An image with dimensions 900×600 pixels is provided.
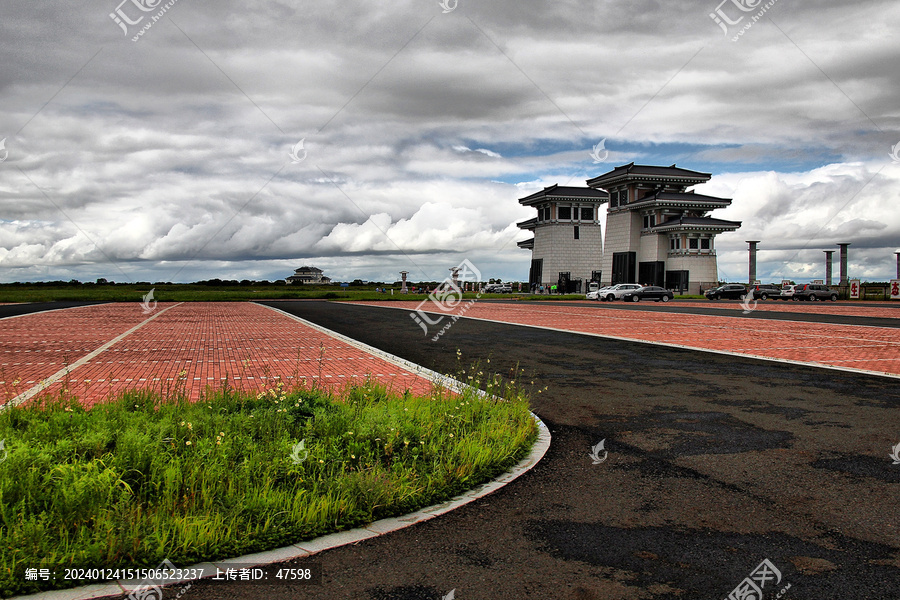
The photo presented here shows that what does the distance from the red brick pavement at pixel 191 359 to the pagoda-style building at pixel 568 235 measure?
48570mm

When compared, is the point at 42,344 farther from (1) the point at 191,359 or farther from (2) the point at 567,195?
(2) the point at 567,195

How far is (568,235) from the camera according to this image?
64125mm

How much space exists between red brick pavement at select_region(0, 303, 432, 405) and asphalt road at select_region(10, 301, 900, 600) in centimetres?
329

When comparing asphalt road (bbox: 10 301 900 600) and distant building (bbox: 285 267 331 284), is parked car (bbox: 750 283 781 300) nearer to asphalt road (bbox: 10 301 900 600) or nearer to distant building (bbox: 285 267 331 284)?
asphalt road (bbox: 10 301 900 600)

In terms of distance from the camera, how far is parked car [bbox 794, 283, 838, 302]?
5100cm

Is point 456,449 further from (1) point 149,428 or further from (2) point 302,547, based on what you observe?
(1) point 149,428

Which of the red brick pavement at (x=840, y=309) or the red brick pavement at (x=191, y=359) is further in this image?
the red brick pavement at (x=840, y=309)

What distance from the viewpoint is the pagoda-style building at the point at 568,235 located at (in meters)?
63.9

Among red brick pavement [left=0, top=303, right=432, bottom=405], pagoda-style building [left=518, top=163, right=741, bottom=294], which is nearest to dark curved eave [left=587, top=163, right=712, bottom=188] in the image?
pagoda-style building [left=518, top=163, right=741, bottom=294]

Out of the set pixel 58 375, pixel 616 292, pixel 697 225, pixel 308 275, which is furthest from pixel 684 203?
pixel 308 275

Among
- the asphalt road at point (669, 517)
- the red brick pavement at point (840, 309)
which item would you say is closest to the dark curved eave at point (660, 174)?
the red brick pavement at point (840, 309)

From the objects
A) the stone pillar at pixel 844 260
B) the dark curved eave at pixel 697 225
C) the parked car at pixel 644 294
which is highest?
the dark curved eave at pixel 697 225

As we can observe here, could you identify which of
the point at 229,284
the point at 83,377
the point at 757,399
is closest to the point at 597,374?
the point at 757,399

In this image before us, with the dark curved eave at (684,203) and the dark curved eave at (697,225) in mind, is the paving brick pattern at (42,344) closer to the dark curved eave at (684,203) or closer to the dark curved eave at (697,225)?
the dark curved eave at (684,203)
